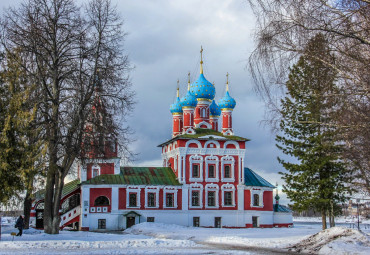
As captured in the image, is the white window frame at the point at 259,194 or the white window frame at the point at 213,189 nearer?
the white window frame at the point at 213,189

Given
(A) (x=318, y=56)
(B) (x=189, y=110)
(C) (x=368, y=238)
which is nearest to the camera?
(A) (x=318, y=56)

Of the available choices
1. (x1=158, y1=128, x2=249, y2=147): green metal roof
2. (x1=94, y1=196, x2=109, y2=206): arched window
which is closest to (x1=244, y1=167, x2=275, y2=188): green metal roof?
(x1=158, y1=128, x2=249, y2=147): green metal roof

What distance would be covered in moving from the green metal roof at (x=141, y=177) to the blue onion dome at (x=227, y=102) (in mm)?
7523

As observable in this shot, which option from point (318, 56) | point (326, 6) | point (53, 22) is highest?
point (53, 22)

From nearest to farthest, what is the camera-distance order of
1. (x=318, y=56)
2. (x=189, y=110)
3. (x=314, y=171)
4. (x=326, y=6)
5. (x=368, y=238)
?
(x=326, y=6) → (x=318, y=56) → (x=368, y=238) → (x=314, y=171) → (x=189, y=110)

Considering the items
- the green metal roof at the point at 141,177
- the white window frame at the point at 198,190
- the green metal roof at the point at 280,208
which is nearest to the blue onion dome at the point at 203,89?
the green metal roof at the point at 141,177

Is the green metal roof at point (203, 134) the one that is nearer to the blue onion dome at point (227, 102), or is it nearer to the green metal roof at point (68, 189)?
the blue onion dome at point (227, 102)

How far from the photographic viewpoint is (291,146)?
3014 centimetres

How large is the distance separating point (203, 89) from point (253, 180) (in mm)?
9056

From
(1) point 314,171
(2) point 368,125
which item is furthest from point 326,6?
(1) point 314,171

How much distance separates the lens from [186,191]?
40.1m

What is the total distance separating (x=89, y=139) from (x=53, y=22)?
570 cm

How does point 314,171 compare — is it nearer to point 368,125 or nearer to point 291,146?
point 291,146

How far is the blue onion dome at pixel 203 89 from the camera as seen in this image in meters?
43.9
